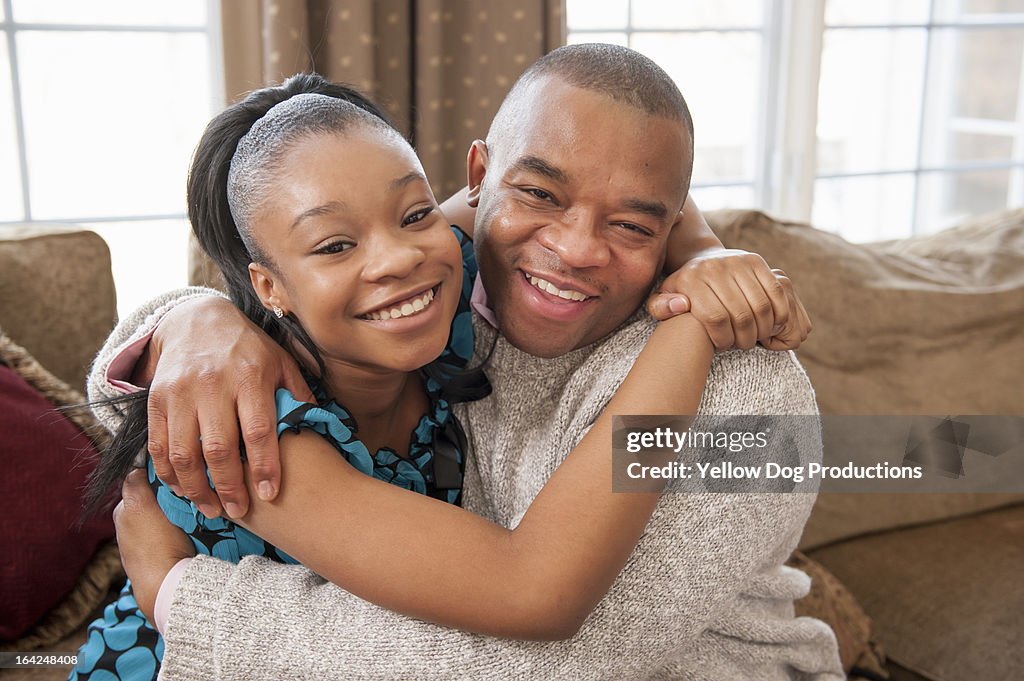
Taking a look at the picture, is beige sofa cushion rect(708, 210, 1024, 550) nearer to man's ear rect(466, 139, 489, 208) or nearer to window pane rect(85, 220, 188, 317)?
man's ear rect(466, 139, 489, 208)

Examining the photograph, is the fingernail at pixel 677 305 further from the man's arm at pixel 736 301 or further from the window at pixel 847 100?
the window at pixel 847 100

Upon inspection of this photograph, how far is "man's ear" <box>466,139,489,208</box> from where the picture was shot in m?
1.36

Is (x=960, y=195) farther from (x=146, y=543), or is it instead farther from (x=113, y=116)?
(x=146, y=543)

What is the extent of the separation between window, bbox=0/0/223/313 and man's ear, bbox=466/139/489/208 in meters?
1.48

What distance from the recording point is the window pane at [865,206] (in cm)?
367

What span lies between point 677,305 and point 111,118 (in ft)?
6.95

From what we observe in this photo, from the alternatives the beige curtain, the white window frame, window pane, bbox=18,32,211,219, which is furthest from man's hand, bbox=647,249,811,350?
window pane, bbox=18,32,211,219

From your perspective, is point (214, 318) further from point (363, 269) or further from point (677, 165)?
point (677, 165)

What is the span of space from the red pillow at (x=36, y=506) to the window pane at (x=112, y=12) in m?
1.25

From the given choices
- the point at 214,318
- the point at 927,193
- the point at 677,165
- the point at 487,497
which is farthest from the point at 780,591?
the point at 927,193

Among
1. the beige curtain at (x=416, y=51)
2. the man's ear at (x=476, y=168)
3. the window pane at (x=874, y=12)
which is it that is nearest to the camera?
the man's ear at (x=476, y=168)

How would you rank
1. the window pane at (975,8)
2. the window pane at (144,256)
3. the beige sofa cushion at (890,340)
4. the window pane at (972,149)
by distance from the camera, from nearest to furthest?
the beige sofa cushion at (890,340), the window pane at (144,256), the window pane at (975,8), the window pane at (972,149)

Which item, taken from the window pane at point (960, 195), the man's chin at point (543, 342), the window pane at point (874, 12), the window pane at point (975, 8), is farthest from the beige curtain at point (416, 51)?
the window pane at point (960, 195)

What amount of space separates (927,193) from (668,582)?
3212 millimetres
